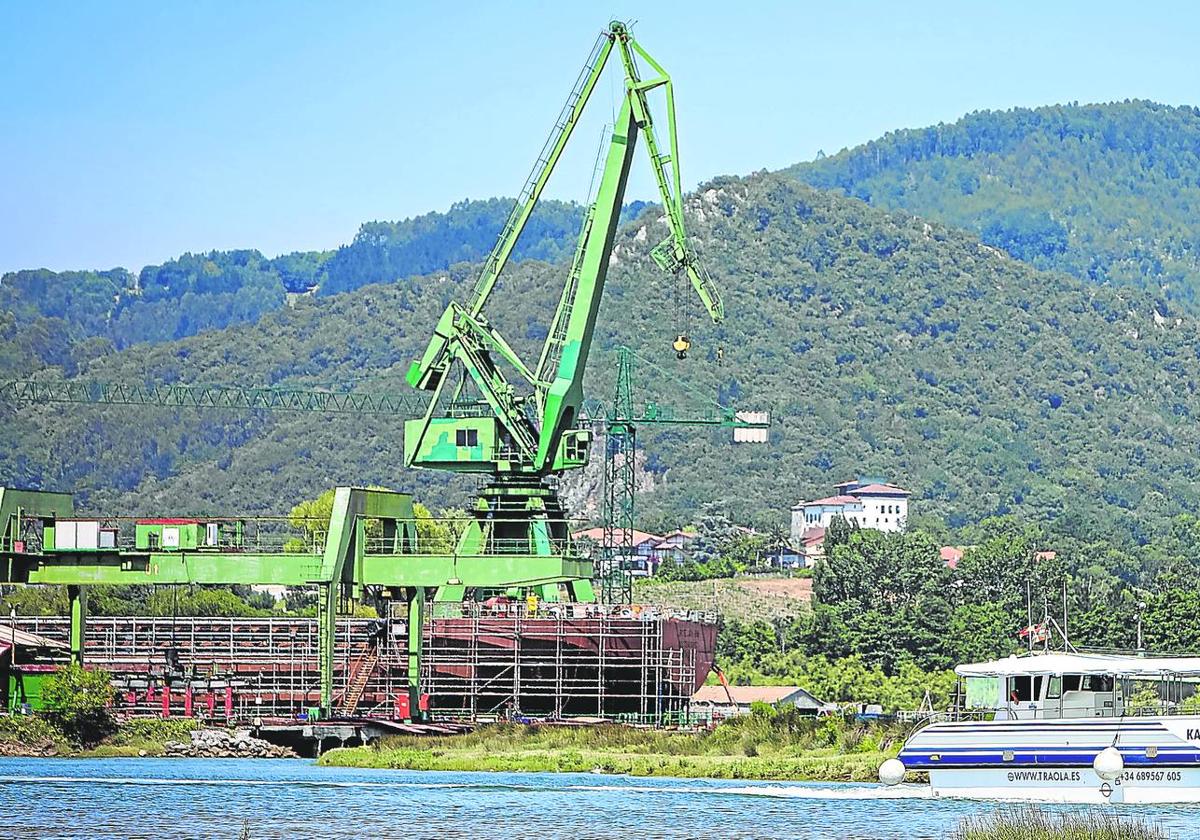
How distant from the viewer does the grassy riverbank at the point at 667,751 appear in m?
62.8

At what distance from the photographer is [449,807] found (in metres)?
53.4

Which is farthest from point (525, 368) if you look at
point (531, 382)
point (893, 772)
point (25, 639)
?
point (893, 772)

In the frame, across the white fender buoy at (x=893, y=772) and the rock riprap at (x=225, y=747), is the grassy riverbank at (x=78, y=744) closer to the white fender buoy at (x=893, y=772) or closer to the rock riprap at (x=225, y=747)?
the rock riprap at (x=225, y=747)

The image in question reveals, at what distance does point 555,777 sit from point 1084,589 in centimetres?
7894

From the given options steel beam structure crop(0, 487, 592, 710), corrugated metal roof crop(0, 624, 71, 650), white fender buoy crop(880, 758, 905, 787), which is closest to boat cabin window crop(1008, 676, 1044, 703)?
white fender buoy crop(880, 758, 905, 787)

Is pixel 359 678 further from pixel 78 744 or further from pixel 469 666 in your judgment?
pixel 78 744

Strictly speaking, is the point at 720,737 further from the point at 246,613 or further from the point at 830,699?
the point at 246,613

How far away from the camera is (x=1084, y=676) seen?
51.8m

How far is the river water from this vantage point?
47.1 metres

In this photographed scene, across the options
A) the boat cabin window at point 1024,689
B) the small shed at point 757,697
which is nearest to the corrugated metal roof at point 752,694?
the small shed at point 757,697

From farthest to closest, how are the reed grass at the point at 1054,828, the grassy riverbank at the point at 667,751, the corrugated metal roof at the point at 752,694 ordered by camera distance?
the corrugated metal roof at the point at 752,694 < the grassy riverbank at the point at 667,751 < the reed grass at the point at 1054,828

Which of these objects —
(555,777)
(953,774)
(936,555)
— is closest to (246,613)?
(936,555)

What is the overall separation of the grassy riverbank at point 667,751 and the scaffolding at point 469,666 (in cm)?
963

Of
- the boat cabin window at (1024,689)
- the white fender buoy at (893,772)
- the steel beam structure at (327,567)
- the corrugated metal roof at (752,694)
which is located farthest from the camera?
the corrugated metal roof at (752,694)
